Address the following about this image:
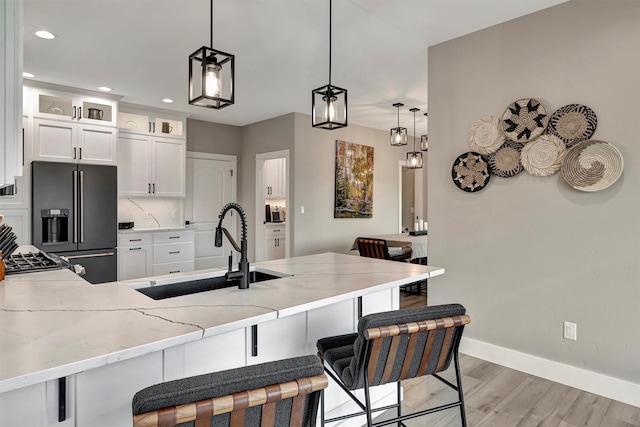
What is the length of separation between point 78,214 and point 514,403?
4.63 metres

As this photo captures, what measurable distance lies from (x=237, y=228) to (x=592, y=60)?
5.29m

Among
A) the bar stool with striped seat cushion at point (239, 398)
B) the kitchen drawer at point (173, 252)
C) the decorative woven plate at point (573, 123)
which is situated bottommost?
the kitchen drawer at point (173, 252)

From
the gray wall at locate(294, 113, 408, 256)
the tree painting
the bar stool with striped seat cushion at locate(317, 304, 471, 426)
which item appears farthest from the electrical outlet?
the tree painting

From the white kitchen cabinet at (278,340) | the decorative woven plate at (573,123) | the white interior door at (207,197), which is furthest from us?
the white interior door at (207,197)

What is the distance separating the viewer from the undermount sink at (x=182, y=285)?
1.80 m

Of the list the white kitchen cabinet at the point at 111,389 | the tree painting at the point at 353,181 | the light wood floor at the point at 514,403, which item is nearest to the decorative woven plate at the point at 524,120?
the light wood floor at the point at 514,403

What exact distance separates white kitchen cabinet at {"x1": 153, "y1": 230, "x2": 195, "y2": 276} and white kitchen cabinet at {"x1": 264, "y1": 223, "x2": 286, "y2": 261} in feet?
4.16

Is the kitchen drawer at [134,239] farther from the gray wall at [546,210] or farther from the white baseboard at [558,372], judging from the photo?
the white baseboard at [558,372]

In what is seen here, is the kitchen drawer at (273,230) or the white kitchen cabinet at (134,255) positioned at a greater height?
the kitchen drawer at (273,230)

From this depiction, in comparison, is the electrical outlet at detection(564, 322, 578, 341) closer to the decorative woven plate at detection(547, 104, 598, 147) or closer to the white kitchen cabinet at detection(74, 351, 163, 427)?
the decorative woven plate at detection(547, 104, 598, 147)

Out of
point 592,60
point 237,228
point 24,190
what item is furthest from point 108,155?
point 592,60

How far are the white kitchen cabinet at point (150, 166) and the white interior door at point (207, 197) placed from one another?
445 millimetres

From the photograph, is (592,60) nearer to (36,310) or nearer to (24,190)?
(36,310)

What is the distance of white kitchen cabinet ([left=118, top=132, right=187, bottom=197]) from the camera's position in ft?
16.3
